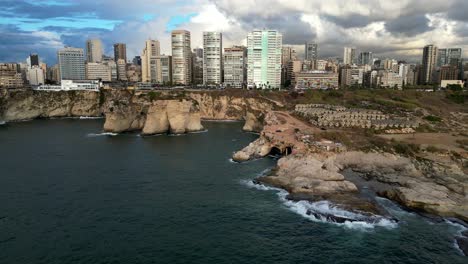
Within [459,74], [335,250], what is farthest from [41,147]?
[459,74]

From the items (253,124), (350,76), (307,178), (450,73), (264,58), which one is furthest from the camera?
(350,76)

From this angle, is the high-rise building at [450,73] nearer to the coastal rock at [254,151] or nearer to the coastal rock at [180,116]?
the coastal rock at [180,116]

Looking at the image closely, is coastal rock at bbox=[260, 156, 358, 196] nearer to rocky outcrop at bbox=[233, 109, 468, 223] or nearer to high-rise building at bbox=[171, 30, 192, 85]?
Result: rocky outcrop at bbox=[233, 109, 468, 223]

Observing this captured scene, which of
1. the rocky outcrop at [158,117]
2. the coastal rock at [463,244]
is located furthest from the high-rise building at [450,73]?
the coastal rock at [463,244]

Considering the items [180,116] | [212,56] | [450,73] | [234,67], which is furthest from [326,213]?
[450,73]

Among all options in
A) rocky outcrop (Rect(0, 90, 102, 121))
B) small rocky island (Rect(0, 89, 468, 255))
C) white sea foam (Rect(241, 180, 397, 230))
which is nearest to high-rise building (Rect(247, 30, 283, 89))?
small rocky island (Rect(0, 89, 468, 255))

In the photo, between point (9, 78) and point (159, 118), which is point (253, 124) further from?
point (9, 78)
